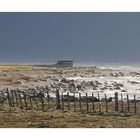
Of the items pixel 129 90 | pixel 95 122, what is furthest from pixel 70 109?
pixel 129 90

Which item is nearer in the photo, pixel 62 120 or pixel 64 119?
pixel 62 120

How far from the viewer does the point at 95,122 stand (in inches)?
1099

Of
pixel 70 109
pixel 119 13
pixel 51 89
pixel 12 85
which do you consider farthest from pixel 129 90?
pixel 119 13

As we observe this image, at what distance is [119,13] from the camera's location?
23.2 meters

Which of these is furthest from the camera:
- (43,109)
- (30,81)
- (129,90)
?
(30,81)

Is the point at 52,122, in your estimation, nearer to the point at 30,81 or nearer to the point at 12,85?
the point at 12,85
